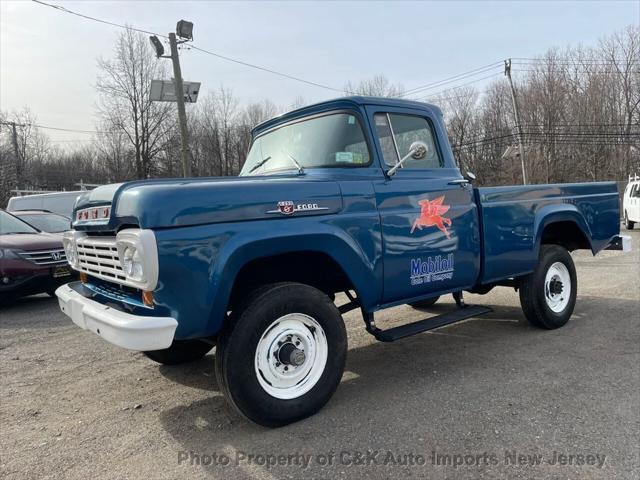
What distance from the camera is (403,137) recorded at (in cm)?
416

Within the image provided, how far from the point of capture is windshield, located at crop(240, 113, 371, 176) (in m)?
3.74

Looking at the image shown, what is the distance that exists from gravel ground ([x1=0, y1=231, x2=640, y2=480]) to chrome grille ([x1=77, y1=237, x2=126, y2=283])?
1048 millimetres

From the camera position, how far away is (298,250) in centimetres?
314

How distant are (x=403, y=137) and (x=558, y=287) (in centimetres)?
267

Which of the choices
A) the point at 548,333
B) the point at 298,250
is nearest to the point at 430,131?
the point at 298,250

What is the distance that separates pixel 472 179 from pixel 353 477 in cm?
309

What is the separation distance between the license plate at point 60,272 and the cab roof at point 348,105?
483cm

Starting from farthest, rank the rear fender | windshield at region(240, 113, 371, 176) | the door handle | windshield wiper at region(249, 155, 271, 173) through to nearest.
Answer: the rear fender < windshield wiper at region(249, 155, 271, 173) < the door handle < windshield at region(240, 113, 371, 176)

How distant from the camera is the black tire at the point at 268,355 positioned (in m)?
2.87

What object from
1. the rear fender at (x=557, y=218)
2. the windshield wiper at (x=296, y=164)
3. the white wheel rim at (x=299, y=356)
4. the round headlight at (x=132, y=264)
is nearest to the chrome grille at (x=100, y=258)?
the round headlight at (x=132, y=264)

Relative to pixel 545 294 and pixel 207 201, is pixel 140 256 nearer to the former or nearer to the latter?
pixel 207 201

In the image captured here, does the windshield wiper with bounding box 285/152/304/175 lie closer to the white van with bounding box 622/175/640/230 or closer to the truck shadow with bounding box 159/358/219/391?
the truck shadow with bounding box 159/358/219/391

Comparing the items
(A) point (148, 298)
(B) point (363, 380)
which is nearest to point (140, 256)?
(A) point (148, 298)

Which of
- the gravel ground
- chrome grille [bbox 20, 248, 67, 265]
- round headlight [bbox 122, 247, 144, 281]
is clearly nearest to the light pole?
chrome grille [bbox 20, 248, 67, 265]
